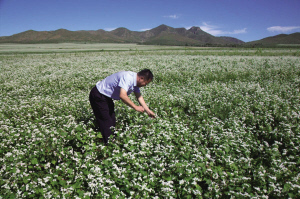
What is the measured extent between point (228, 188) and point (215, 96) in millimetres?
6925

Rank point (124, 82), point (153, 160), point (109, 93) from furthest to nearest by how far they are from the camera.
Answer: point (109, 93) < point (124, 82) < point (153, 160)

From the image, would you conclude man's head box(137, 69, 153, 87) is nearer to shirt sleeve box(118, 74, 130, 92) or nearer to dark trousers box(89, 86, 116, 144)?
shirt sleeve box(118, 74, 130, 92)

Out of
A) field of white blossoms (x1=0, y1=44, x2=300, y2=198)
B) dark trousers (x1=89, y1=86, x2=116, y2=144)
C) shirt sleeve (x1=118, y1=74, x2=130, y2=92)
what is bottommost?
field of white blossoms (x1=0, y1=44, x2=300, y2=198)

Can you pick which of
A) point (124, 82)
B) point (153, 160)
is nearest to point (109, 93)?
point (124, 82)

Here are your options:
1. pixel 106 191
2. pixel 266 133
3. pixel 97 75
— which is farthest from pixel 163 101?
pixel 97 75

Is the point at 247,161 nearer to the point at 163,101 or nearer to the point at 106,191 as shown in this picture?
the point at 106,191

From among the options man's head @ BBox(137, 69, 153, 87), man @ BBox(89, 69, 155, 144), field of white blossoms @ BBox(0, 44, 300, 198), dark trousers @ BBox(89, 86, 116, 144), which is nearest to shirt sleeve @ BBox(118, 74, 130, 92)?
man @ BBox(89, 69, 155, 144)

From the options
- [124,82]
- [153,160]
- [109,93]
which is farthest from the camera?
[109,93]

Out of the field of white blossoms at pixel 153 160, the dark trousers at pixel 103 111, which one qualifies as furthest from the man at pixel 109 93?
the field of white blossoms at pixel 153 160

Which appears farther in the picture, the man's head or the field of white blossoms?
the man's head

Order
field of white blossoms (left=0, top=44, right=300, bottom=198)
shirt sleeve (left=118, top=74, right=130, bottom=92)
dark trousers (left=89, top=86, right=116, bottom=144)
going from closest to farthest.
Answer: field of white blossoms (left=0, top=44, right=300, bottom=198) < shirt sleeve (left=118, top=74, right=130, bottom=92) < dark trousers (left=89, top=86, right=116, bottom=144)

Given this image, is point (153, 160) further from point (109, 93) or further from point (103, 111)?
point (109, 93)

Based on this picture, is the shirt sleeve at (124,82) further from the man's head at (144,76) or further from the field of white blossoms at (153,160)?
the field of white blossoms at (153,160)

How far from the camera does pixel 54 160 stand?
16.4 feet
